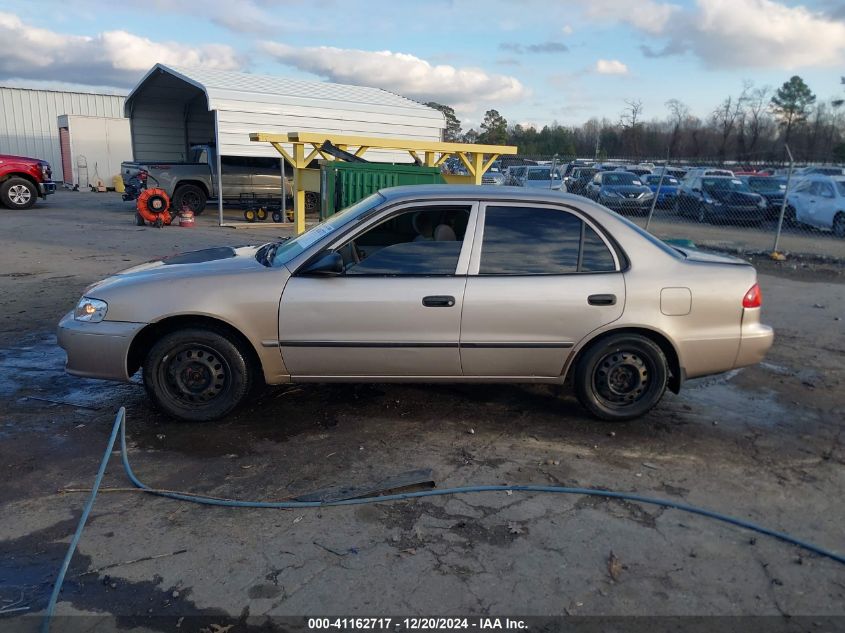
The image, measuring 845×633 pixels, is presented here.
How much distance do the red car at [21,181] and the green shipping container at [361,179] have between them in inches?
545

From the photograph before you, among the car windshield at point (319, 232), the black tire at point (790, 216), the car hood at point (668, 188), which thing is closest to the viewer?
the car windshield at point (319, 232)

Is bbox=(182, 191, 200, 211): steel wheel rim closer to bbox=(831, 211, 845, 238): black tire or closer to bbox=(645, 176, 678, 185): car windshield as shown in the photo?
bbox=(645, 176, 678, 185): car windshield

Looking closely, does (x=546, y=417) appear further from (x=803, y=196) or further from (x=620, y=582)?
(x=803, y=196)

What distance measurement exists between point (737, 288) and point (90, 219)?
57.7 feet

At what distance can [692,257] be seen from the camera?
4.87 metres

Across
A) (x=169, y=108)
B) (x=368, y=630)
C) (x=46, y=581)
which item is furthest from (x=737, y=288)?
(x=169, y=108)

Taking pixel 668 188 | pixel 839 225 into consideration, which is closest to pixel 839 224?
pixel 839 225

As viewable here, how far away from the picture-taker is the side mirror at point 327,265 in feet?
14.4

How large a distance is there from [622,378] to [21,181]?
20.4 meters

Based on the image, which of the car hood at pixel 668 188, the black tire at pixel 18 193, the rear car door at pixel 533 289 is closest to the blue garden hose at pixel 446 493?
the rear car door at pixel 533 289

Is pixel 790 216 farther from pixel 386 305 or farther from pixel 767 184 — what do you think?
pixel 386 305

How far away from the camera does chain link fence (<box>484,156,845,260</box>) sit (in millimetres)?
16000

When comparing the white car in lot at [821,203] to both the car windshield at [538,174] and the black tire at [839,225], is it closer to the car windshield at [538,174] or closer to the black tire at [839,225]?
the black tire at [839,225]

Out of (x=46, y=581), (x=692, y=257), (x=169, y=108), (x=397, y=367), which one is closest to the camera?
(x=46, y=581)
